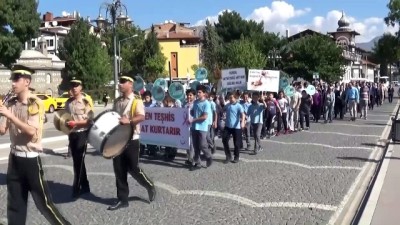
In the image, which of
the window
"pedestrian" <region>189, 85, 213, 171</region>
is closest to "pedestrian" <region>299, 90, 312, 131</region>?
"pedestrian" <region>189, 85, 213, 171</region>

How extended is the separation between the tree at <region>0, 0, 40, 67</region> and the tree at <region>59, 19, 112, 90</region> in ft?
43.2

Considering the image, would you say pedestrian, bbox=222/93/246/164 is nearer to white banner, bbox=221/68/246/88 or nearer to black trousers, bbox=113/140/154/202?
black trousers, bbox=113/140/154/202

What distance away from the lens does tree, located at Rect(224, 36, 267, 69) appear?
72125 millimetres

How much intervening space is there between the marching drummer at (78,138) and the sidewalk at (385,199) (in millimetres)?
4065

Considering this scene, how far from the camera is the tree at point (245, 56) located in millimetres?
72125

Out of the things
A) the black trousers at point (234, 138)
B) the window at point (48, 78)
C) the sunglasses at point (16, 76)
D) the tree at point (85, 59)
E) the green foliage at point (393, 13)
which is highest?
the green foliage at point (393, 13)

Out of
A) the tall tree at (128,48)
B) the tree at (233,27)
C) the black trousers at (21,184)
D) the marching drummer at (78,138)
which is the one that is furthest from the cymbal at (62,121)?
the tree at (233,27)

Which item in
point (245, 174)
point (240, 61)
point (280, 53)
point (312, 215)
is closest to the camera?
point (312, 215)

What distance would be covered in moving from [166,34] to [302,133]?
8629cm

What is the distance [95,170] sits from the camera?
36.2 feet

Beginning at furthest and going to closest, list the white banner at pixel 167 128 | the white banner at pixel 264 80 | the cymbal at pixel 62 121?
the white banner at pixel 264 80 < the white banner at pixel 167 128 < the cymbal at pixel 62 121

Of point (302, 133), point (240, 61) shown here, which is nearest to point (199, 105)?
point (302, 133)

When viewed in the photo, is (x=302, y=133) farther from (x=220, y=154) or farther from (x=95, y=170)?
(x=95, y=170)

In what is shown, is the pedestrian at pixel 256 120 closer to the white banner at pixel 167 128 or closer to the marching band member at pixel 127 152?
the white banner at pixel 167 128
